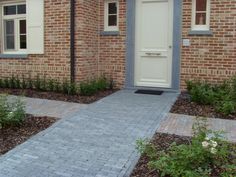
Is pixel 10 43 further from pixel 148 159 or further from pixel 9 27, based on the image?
pixel 148 159

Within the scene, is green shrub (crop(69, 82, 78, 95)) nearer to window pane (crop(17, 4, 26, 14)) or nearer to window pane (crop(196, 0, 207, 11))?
window pane (crop(17, 4, 26, 14))

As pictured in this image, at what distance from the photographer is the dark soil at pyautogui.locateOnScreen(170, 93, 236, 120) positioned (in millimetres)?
6527

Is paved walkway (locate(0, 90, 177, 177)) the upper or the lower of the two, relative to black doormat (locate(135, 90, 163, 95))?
lower

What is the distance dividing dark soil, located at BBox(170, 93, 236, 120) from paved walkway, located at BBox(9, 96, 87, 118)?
2.05 metres

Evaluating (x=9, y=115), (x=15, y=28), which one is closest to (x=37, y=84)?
(x=15, y=28)

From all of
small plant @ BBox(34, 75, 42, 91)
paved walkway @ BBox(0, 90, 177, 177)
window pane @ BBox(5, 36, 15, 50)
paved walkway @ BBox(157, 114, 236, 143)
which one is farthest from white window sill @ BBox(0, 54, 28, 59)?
paved walkway @ BBox(157, 114, 236, 143)

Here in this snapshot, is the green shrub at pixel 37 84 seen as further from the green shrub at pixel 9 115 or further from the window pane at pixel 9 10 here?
the green shrub at pixel 9 115

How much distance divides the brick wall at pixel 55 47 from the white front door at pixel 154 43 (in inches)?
77.5

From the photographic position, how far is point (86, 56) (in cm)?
885

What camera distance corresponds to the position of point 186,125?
579cm

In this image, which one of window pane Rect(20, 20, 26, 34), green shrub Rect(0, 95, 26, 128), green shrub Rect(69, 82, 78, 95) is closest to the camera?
green shrub Rect(0, 95, 26, 128)

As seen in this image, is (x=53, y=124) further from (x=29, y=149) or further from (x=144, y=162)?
(x=144, y=162)

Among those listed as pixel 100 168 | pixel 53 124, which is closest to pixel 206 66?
pixel 53 124

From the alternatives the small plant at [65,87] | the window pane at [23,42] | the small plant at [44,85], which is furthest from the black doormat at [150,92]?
the window pane at [23,42]
